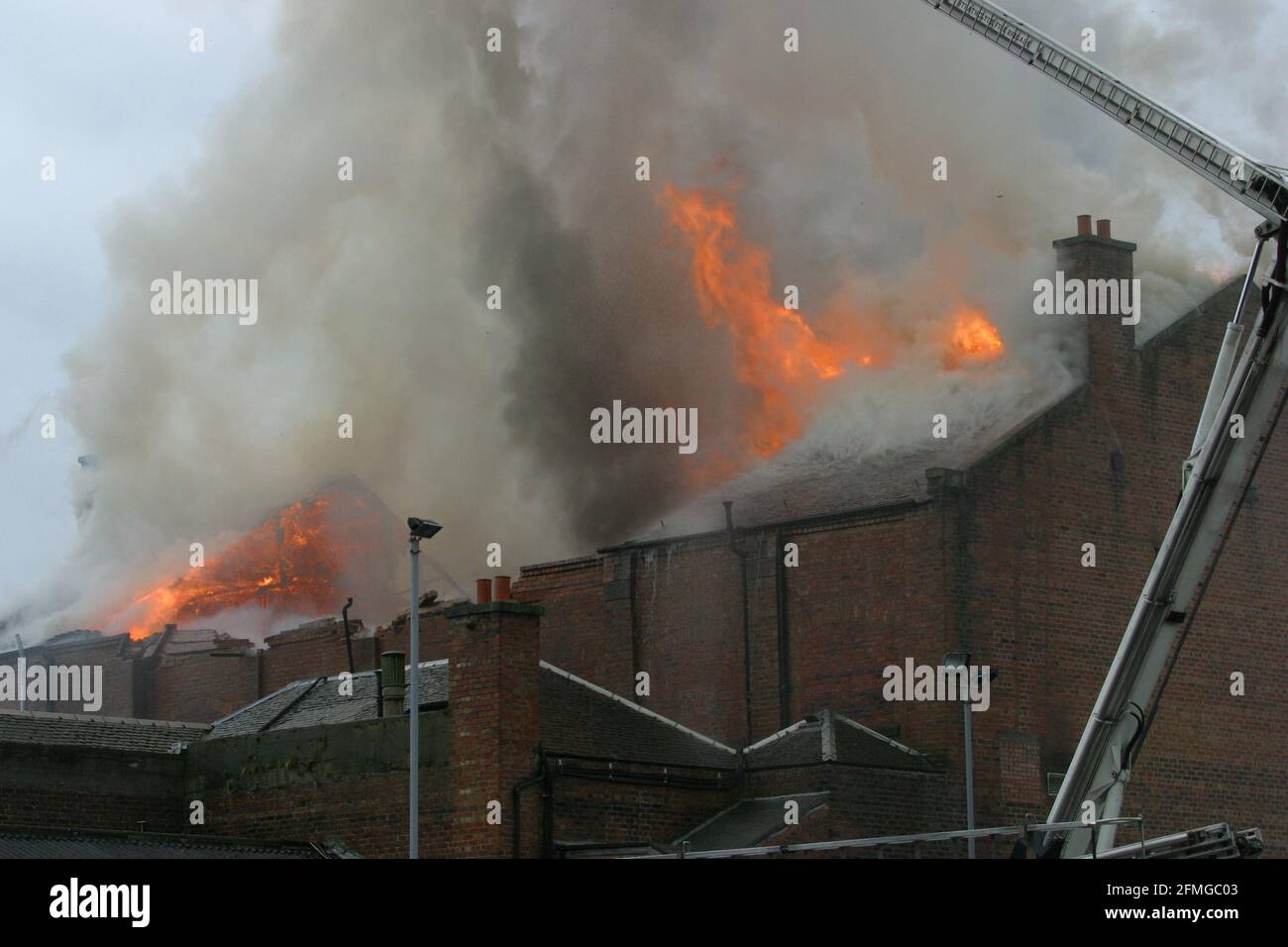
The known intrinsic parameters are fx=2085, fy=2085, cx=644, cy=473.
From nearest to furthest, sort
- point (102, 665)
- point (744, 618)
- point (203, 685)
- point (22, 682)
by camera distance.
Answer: point (744, 618), point (203, 685), point (22, 682), point (102, 665)

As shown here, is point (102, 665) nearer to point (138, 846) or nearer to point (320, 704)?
point (320, 704)

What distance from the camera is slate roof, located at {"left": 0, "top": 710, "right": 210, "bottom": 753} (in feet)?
128

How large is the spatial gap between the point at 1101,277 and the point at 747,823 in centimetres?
1550

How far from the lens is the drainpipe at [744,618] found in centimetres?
4547

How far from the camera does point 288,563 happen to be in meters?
59.6

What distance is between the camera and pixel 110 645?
56.1 metres

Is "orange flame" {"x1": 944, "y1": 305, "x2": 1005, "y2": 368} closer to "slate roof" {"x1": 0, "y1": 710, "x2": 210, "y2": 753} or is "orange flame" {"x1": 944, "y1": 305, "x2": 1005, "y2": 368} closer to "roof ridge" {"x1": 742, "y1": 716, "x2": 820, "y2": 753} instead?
"roof ridge" {"x1": 742, "y1": 716, "x2": 820, "y2": 753}

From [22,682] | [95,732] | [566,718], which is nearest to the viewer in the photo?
[566,718]

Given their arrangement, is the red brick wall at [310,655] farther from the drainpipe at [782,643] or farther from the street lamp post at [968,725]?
the street lamp post at [968,725]

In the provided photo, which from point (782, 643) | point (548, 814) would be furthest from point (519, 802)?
point (782, 643)
